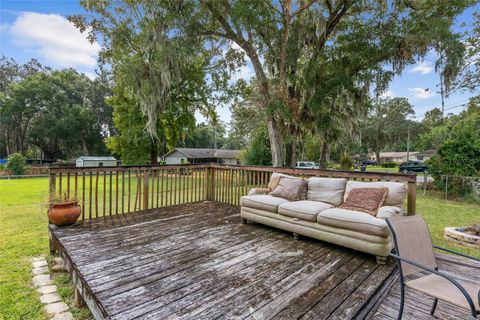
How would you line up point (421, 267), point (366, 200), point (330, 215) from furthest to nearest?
point (366, 200) < point (330, 215) < point (421, 267)

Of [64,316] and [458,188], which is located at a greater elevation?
[458,188]

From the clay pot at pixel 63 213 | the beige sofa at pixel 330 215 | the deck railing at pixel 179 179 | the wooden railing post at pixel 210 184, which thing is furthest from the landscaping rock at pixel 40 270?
the wooden railing post at pixel 210 184

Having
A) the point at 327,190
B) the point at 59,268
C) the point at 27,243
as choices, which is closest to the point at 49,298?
the point at 59,268

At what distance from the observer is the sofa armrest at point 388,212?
110 inches

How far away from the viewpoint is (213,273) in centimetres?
232

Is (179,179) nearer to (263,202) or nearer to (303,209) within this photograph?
(263,202)

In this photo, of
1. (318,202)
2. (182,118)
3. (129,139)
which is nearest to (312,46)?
(318,202)

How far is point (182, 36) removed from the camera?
6758 millimetres

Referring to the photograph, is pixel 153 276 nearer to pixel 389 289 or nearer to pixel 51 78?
pixel 389 289

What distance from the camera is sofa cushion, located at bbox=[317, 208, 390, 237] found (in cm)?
259

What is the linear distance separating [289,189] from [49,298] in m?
3.17

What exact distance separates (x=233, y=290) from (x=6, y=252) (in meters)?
3.44

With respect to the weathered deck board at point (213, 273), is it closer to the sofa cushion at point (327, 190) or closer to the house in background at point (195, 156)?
the sofa cushion at point (327, 190)

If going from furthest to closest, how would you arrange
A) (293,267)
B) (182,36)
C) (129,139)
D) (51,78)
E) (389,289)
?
1. (51,78)
2. (129,139)
3. (182,36)
4. (293,267)
5. (389,289)
